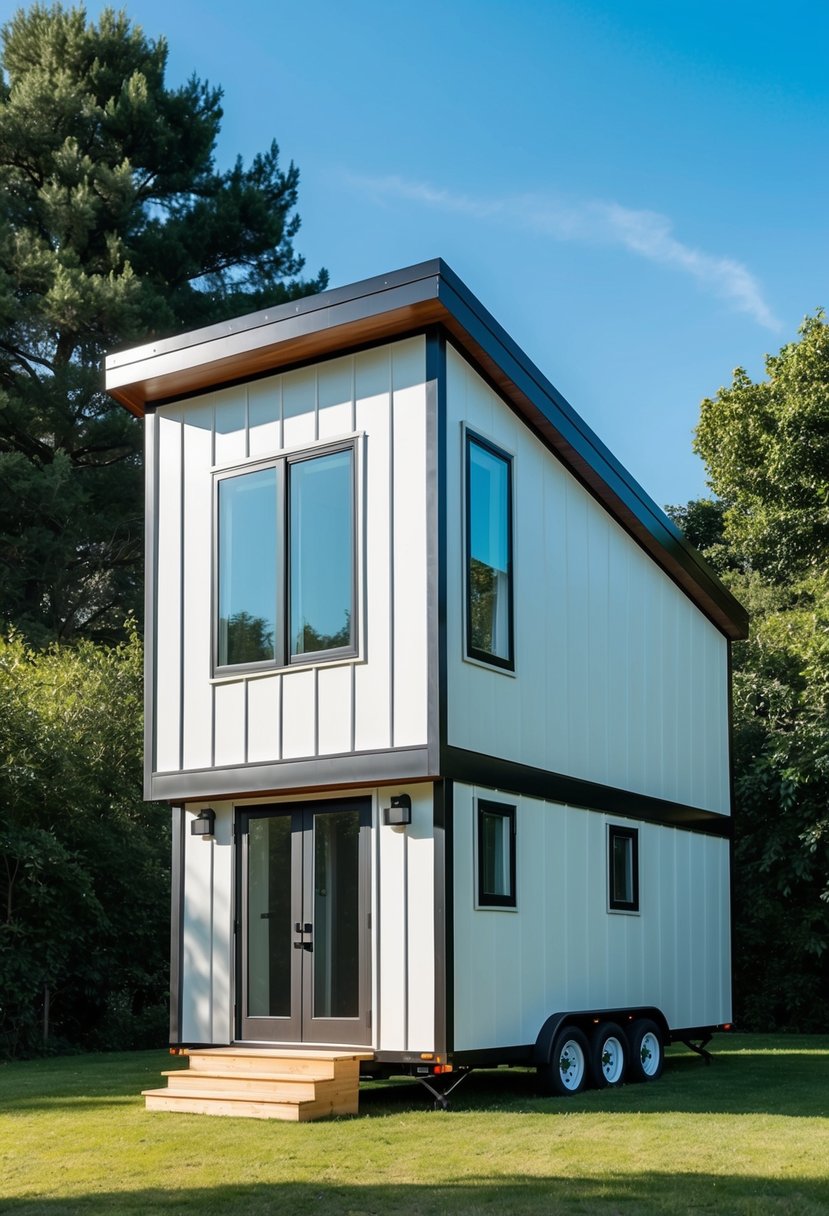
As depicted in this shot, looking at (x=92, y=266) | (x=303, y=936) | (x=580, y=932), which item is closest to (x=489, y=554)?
(x=303, y=936)

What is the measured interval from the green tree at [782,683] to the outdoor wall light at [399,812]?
9.06 metres

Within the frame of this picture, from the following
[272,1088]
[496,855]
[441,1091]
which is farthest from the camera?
[496,855]

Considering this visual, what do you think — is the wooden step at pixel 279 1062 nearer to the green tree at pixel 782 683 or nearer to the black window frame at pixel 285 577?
the black window frame at pixel 285 577

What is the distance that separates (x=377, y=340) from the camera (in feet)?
35.6

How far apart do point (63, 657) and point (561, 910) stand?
33.1 feet

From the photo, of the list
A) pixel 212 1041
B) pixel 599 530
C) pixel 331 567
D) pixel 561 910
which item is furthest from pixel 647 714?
pixel 212 1041

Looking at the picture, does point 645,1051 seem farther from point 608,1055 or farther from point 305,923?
point 305,923

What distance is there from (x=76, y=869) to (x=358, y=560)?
20.5 feet

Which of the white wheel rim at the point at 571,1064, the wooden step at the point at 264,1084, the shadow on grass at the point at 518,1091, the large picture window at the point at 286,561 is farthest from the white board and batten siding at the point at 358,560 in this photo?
the white wheel rim at the point at 571,1064

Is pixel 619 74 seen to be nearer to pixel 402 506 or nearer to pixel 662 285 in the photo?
pixel 662 285

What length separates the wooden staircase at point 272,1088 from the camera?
929 centimetres

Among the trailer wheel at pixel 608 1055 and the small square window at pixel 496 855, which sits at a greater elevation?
the small square window at pixel 496 855

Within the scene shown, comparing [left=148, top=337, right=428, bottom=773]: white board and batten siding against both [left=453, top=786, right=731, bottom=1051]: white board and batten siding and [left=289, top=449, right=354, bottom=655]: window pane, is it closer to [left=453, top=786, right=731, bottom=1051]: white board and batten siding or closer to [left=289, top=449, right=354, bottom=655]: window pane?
[left=289, top=449, right=354, bottom=655]: window pane

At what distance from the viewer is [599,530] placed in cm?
1327
